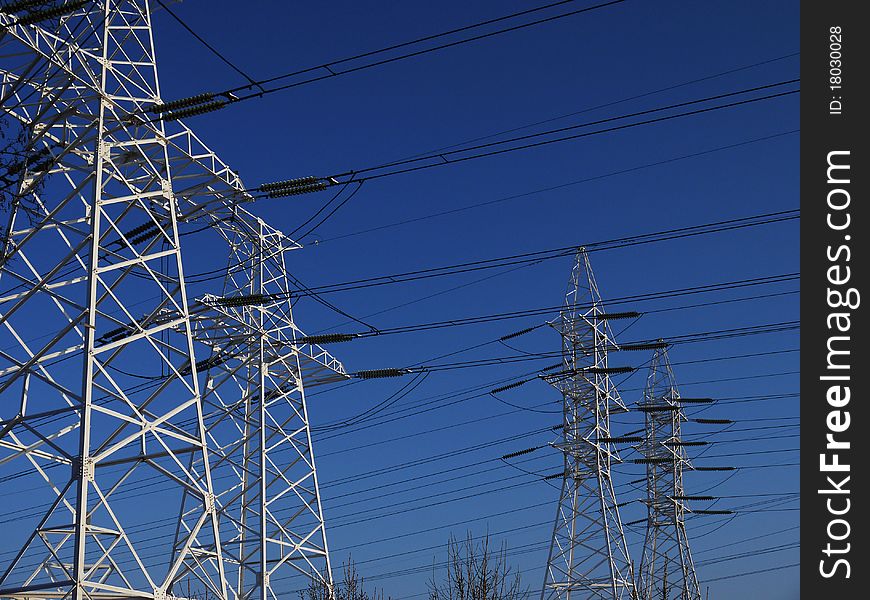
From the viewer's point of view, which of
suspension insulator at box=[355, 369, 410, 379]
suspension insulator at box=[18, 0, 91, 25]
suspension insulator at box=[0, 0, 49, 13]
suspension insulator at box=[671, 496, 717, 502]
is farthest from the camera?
suspension insulator at box=[671, 496, 717, 502]

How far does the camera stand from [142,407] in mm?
16000

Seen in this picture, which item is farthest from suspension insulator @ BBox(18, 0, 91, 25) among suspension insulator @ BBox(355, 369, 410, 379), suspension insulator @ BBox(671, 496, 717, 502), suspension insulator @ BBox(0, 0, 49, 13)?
suspension insulator @ BBox(671, 496, 717, 502)

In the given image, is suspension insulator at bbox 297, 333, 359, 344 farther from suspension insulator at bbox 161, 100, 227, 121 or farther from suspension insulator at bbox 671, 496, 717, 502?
suspension insulator at bbox 671, 496, 717, 502

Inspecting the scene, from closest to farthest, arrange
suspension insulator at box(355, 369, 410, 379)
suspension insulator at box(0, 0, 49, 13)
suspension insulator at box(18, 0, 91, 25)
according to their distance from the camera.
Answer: suspension insulator at box(0, 0, 49, 13) → suspension insulator at box(18, 0, 91, 25) → suspension insulator at box(355, 369, 410, 379)

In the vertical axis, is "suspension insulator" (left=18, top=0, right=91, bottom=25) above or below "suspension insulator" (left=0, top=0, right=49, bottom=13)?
above

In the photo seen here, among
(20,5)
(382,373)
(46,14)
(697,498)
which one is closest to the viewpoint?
(20,5)

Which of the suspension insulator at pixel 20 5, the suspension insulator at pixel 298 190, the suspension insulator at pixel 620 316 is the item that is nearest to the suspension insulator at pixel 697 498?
the suspension insulator at pixel 620 316

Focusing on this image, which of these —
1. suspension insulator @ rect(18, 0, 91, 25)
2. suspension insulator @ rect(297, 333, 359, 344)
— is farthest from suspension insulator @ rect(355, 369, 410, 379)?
suspension insulator @ rect(18, 0, 91, 25)

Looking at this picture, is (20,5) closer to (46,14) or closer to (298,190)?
(46,14)

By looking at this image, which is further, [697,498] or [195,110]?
[697,498]

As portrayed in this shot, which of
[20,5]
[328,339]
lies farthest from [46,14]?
[328,339]

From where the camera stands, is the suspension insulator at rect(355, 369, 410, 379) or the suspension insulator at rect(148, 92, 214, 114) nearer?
the suspension insulator at rect(148, 92, 214, 114)
